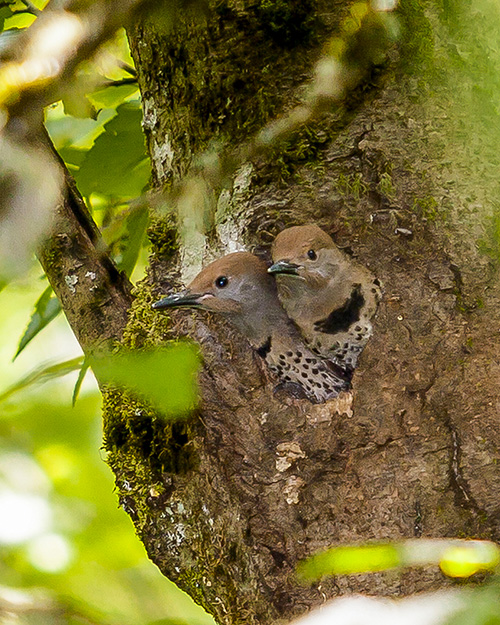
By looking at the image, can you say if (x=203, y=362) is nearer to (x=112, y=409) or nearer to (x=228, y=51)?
(x=112, y=409)

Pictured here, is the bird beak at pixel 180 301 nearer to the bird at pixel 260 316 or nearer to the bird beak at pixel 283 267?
the bird at pixel 260 316

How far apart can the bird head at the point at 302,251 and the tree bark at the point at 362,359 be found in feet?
0.21

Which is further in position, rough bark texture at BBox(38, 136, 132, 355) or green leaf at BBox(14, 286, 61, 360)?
green leaf at BBox(14, 286, 61, 360)

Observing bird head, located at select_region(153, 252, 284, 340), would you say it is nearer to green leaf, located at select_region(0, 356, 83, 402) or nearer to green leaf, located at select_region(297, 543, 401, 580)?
green leaf, located at select_region(0, 356, 83, 402)

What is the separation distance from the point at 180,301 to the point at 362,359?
2.23 ft

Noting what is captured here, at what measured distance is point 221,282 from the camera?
2916 mm

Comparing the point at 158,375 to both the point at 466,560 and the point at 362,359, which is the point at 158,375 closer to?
the point at 466,560

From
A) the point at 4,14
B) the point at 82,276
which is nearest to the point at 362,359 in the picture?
the point at 82,276

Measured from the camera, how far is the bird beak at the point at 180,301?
2832 mm

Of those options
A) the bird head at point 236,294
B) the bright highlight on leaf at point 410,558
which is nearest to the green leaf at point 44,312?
the bird head at point 236,294

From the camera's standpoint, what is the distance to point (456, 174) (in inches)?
108

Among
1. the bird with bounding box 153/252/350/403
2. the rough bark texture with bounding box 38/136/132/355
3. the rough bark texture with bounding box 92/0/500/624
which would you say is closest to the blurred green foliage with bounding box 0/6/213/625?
the rough bark texture with bounding box 38/136/132/355

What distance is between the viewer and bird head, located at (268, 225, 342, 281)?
281 centimetres

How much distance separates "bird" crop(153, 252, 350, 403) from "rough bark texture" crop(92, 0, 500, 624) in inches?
4.4
